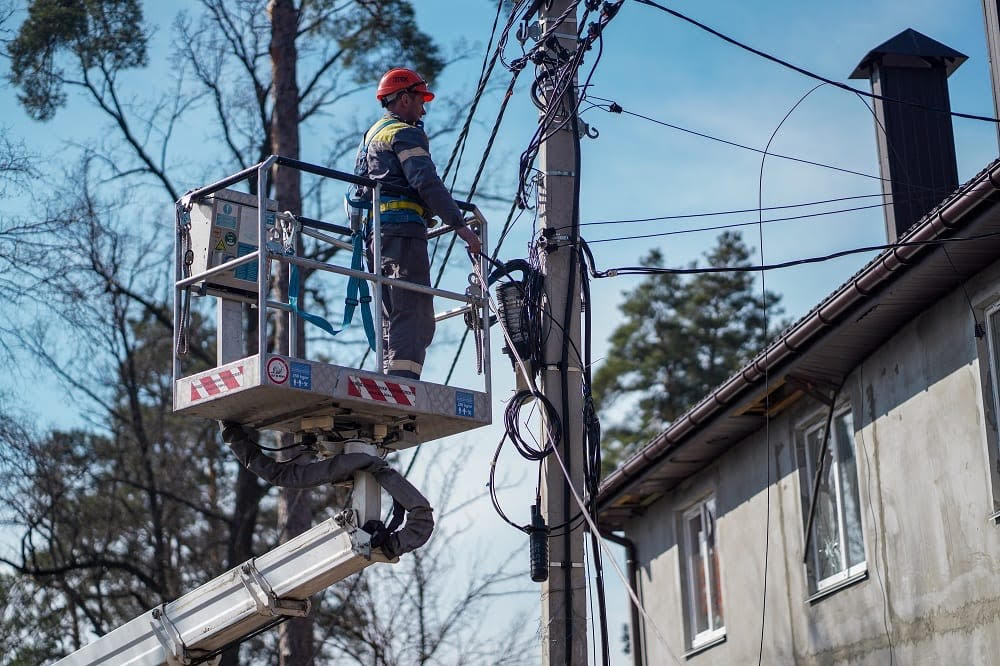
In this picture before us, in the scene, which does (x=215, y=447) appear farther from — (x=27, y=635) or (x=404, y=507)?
(x=404, y=507)

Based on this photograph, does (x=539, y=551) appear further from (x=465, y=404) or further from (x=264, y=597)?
(x=264, y=597)

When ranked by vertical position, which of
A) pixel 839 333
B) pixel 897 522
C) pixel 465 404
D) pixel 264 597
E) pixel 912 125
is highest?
pixel 912 125

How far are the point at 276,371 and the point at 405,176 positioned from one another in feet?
5.76

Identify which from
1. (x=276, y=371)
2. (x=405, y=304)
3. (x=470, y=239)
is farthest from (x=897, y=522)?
(x=276, y=371)

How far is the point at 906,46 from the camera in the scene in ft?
49.0

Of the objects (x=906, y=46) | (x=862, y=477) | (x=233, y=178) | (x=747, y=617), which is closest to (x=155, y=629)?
(x=233, y=178)

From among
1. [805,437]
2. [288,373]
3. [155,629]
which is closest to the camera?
[288,373]

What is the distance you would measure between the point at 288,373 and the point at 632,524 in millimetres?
11231

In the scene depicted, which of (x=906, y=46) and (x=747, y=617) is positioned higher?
(x=906, y=46)

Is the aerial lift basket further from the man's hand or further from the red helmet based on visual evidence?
the red helmet

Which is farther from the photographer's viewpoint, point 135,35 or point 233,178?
point 135,35

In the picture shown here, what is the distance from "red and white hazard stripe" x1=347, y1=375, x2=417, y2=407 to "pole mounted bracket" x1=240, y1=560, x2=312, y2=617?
154 cm

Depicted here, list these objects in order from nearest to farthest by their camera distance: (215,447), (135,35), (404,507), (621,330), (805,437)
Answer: (404,507)
(805,437)
(135,35)
(215,447)
(621,330)

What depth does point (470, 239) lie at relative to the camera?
946 cm
